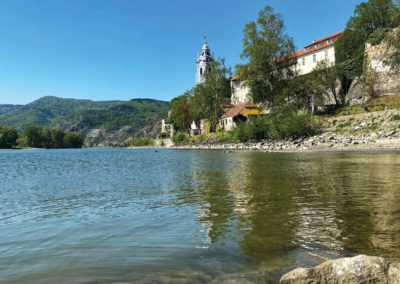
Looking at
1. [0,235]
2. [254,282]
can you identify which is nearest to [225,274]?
[254,282]

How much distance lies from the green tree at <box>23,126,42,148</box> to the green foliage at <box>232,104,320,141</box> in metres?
137

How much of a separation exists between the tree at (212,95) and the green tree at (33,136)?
110 metres

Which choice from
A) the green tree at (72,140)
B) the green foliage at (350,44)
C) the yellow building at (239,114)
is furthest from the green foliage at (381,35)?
the green tree at (72,140)

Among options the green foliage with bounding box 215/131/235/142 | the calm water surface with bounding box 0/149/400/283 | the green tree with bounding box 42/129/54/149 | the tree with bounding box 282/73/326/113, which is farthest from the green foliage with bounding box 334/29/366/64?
the green tree with bounding box 42/129/54/149

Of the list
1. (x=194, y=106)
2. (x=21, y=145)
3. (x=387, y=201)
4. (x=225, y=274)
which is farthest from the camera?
(x=21, y=145)

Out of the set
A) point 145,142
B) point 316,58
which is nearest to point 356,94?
point 316,58

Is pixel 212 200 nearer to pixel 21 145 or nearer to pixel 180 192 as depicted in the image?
pixel 180 192

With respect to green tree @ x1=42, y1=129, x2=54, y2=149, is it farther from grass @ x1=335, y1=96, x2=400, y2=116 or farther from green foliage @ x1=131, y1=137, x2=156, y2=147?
grass @ x1=335, y1=96, x2=400, y2=116

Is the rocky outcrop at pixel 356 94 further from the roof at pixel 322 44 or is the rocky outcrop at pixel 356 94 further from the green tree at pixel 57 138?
the green tree at pixel 57 138

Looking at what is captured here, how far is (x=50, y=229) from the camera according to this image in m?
6.29

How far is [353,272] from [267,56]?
4864 cm

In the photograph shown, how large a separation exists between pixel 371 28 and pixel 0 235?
227 ft

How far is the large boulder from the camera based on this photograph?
9.48 ft

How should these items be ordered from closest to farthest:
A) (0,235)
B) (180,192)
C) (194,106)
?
(0,235) → (180,192) → (194,106)
